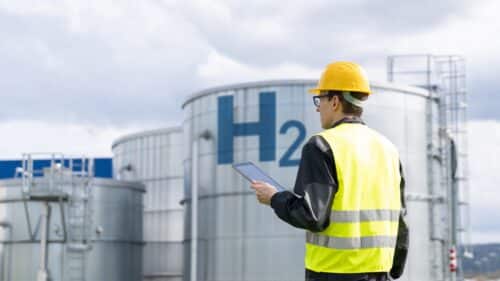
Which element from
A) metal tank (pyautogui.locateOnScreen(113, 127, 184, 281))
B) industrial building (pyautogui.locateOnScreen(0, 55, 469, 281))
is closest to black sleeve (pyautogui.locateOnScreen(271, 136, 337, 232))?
industrial building (pyautogui.locateOnScreen(0, 55, 469, 281))

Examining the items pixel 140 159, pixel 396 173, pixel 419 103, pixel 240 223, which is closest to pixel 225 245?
pixel 240 223

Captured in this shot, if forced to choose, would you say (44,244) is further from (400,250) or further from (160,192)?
(400,250)

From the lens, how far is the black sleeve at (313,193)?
362 centimetres

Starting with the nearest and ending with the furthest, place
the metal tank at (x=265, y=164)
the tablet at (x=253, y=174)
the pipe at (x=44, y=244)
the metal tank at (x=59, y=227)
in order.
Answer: the tablet at (x=253, y=174) → the metal tank at (x=265, y=164) → the pipe at (x=44, y=244) → the metal tank at (x=59, y=227)

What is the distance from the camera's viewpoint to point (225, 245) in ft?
77.5

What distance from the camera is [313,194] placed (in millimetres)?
3635

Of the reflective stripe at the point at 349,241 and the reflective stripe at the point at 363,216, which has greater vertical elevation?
the reflective stripe at the point at 363,216

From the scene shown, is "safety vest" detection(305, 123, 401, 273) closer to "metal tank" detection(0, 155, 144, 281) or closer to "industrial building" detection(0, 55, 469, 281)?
"industrial building" detection(0, 55, 469, 281)

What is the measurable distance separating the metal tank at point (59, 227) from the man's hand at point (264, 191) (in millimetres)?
22811

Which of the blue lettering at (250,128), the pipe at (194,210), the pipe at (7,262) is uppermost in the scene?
the blue lettering at (250,128)

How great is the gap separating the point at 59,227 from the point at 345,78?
2362cm

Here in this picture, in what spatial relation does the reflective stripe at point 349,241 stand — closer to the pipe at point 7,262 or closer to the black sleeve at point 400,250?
Result: the black sleeve at point 400,250

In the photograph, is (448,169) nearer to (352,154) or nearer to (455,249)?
(455,249)

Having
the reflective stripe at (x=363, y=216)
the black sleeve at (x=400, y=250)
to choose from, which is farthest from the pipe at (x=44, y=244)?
the reflective stripe at (x=363, y=216)
